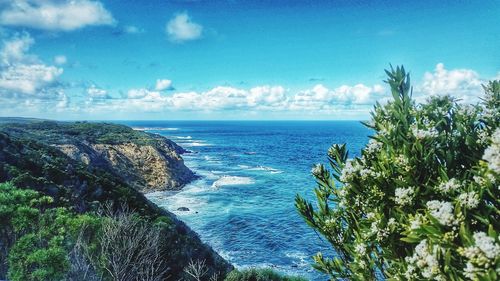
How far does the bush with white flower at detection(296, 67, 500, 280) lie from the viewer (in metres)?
4.23

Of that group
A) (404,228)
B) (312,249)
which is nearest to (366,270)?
(404,228)

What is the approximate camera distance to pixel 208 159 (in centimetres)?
10300

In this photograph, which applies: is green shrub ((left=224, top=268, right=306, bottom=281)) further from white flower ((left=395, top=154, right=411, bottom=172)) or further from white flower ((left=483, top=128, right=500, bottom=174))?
white flower ((left=483, top=128, right=500, bottom=174))

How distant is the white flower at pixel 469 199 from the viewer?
4.27 metres

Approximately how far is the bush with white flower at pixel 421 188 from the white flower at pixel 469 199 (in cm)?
1

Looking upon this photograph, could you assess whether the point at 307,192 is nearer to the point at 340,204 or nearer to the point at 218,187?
the point at 218,187

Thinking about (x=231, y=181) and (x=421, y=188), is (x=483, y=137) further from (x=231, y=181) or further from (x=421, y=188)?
(x=231, y=181)

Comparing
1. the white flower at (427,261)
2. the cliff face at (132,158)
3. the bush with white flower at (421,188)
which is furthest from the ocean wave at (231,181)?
the white flower at (427,261)

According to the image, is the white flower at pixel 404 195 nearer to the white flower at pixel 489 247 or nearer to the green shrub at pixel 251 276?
the white flower at pixel 489 247

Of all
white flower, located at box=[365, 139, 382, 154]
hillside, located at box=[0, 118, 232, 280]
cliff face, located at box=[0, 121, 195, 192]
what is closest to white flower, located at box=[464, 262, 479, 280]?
white flower, located at box=[365, 139, 382, 154]

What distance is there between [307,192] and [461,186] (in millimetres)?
58126

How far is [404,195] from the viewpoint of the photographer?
16.6ft

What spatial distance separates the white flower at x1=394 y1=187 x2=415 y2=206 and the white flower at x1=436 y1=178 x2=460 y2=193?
14.5 inches

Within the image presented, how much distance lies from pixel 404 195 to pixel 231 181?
216 feet
